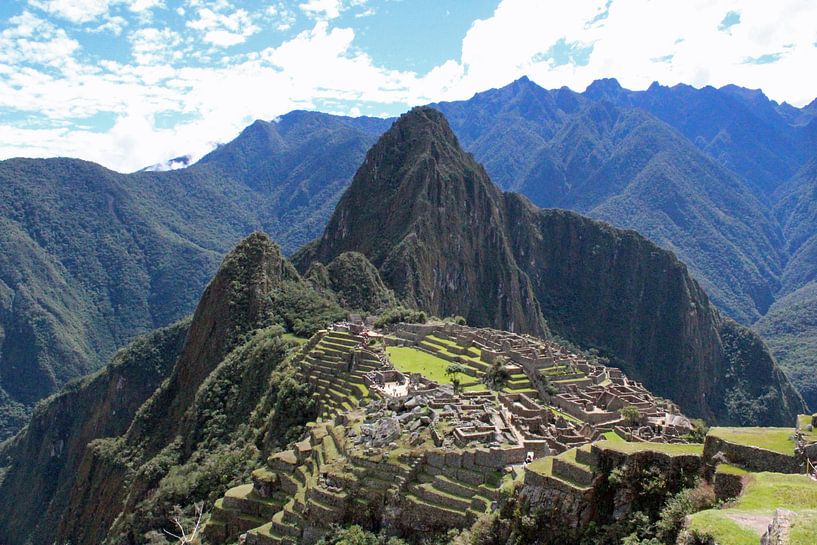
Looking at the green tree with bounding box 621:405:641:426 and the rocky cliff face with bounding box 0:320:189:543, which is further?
the rocky cliff face with bounding box 0:320:189:543

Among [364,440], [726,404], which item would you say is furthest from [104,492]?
[726,404]

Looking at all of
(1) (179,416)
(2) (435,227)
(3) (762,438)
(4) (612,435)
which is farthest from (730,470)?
(2) (435,227)

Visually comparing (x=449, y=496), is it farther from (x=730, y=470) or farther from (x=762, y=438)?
(x=762, y=438)

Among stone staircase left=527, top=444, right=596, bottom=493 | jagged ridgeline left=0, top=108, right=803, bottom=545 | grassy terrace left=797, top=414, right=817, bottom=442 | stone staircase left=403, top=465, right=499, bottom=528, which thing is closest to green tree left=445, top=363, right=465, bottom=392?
jagged ridgeline left=0, top=108, right=803, bottom=545

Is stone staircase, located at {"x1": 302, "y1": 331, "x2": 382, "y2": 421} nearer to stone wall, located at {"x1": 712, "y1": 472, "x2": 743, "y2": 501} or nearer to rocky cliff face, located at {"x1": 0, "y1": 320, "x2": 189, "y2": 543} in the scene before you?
stone wall, located at {"x1": 712, "y1": 472, "x2": 743, "y2": 501}

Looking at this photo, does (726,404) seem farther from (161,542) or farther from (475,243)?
(161,542)
